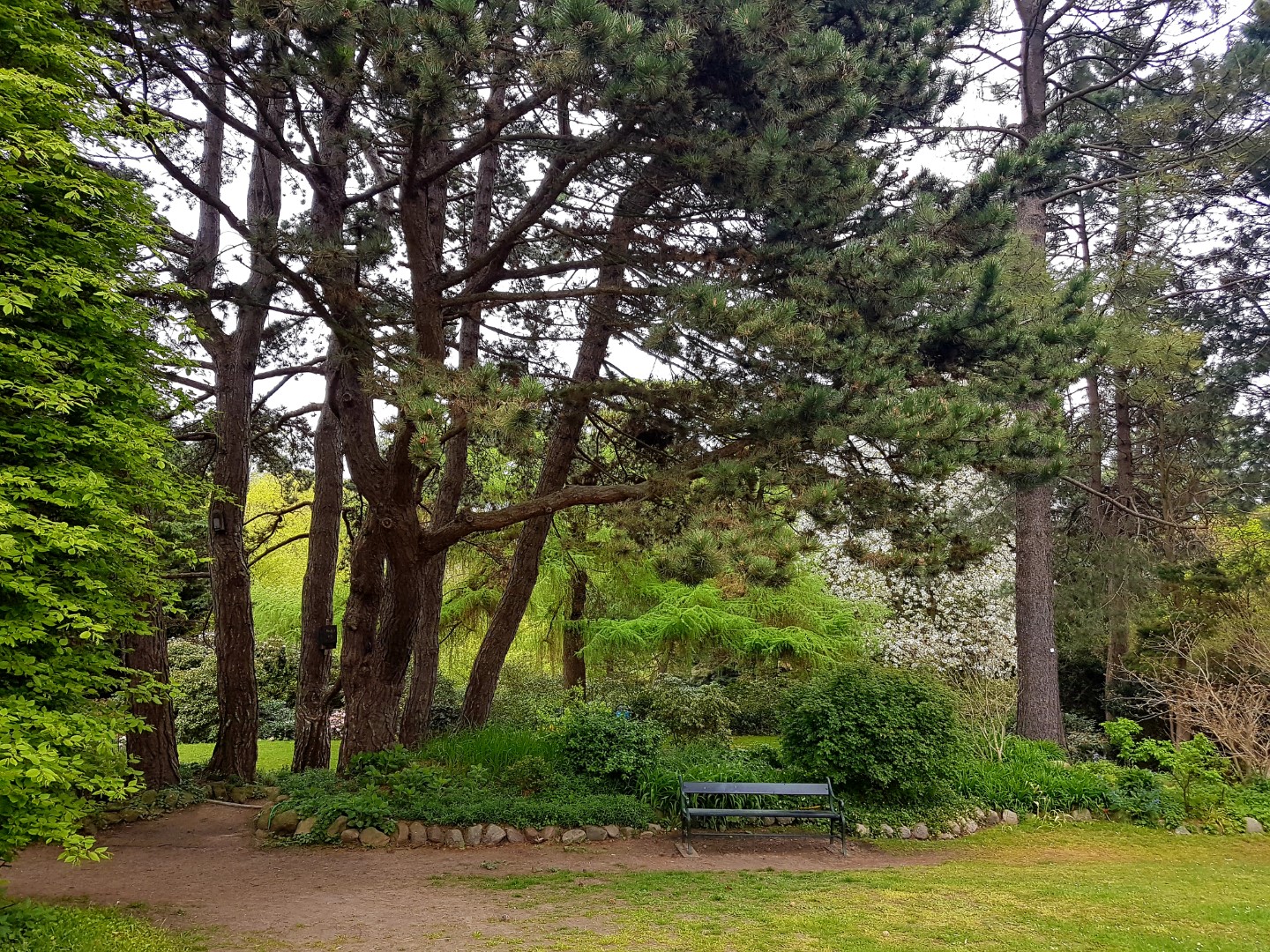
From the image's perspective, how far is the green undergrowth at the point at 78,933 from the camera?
3.65 metres

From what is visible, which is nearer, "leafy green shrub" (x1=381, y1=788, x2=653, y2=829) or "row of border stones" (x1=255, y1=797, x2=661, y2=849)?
"row of border stones" (x1=255, y1=797, x2=661, y2=849)

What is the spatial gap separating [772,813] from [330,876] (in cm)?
372

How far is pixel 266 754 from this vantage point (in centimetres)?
1353

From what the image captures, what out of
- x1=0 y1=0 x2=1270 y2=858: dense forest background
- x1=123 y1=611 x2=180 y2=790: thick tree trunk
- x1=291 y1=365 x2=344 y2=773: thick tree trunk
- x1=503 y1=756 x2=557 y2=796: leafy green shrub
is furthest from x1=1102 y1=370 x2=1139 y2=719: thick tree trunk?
x1=123 y1=611 x2=180 y2=790: thick tree trunk

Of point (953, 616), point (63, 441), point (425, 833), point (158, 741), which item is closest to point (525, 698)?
point (158, 741)

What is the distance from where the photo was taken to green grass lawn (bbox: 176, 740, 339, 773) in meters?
12.4

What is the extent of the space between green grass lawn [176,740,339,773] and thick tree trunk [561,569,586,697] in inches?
175

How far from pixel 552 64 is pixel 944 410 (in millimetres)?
3442

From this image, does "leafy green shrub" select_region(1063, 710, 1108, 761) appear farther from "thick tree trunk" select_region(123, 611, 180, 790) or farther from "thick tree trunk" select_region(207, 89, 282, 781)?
"thick tree trunk" select_region(123, 611, 180, 790)

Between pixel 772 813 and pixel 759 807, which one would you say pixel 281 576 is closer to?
pixel 759 807

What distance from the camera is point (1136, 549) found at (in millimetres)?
13461

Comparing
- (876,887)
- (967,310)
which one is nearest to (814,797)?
(876,887)

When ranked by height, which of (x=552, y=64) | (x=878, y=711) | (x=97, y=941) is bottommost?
(x=97, y=941)

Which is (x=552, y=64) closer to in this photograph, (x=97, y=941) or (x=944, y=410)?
(x=944, y=410)
